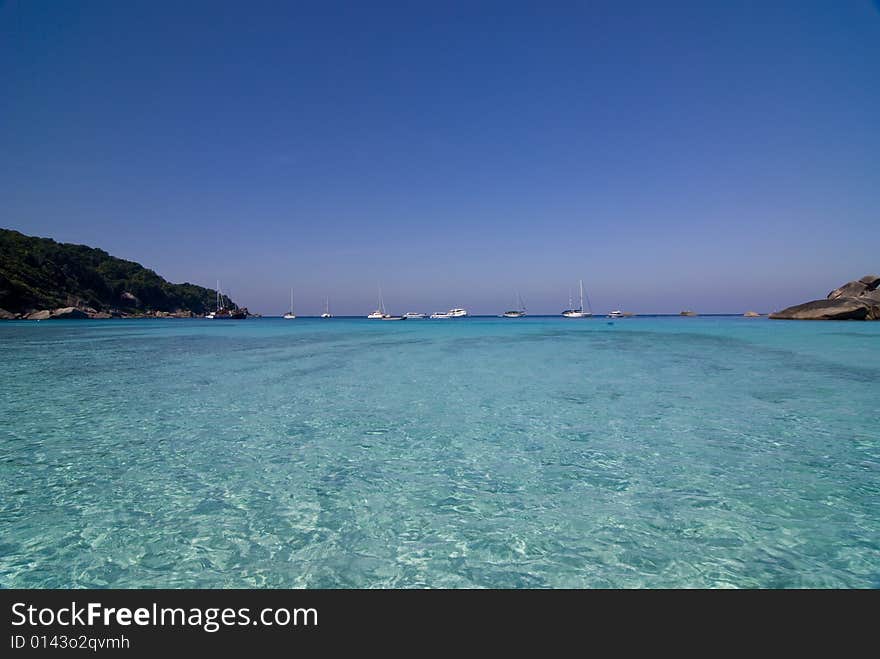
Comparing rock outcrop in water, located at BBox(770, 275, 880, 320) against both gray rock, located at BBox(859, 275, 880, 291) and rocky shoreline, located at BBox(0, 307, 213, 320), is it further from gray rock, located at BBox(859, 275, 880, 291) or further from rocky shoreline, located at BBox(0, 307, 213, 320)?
rocky shoreline, located at BBox(0, 307, 213, 320)

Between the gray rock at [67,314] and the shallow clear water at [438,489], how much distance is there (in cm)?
11873

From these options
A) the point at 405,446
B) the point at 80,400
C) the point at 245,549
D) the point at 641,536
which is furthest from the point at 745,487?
the point at 80,400

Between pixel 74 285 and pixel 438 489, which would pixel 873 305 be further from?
pixel 74 285

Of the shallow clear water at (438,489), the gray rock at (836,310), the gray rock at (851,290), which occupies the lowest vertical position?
the shallow clear water at (438,489)

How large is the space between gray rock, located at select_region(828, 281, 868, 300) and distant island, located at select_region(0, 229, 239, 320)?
576ft

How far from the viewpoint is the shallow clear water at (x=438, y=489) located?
4234mm

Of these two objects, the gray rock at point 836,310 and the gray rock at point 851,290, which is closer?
the gray rock at point 836,310

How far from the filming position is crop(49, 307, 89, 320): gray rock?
102m

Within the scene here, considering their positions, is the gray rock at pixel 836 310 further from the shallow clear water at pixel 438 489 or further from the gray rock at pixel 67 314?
the gray rock at pixel 67 314

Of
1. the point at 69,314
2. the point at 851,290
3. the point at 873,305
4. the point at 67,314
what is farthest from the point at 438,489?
the point at 69,314

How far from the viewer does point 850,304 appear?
261ft

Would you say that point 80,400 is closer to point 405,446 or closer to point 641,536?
point 405,446

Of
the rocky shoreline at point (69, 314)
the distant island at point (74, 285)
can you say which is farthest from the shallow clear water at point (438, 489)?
the distant island at point (74, 285)

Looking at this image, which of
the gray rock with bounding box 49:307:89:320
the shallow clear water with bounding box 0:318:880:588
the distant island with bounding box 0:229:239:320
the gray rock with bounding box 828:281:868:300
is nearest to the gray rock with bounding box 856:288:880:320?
the gray rock with bounding box 828:281:868:300
